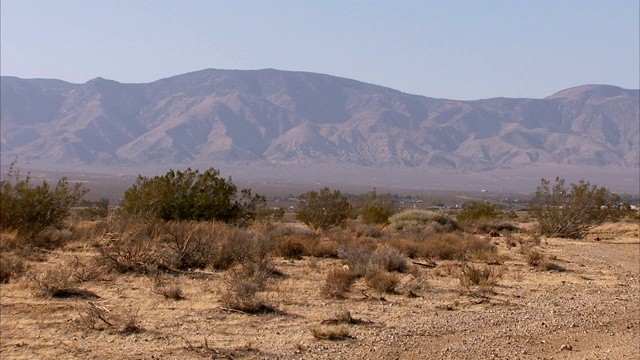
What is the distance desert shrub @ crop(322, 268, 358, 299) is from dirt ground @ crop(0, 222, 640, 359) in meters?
0.26

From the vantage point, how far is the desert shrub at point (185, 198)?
26.2 metres

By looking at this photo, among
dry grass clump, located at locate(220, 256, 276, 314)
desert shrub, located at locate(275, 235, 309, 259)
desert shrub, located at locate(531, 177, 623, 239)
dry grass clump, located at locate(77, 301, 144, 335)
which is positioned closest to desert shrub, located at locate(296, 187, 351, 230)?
desert shrub, located at locate(531, 177, 623, 239)

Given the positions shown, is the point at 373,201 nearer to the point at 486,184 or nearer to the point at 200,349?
the point at 200,349

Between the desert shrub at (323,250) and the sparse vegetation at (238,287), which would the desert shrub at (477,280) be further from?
the desert shrub at (323,250)

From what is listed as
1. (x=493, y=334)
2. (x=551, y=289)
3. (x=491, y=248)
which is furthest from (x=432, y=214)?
(x=493, y=334)

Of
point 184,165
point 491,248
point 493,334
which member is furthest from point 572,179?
point 493,334

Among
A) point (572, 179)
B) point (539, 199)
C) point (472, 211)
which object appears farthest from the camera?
point (572, 179)

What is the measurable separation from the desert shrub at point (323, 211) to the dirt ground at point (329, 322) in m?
18.1

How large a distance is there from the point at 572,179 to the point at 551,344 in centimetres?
17107

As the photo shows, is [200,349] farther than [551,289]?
No

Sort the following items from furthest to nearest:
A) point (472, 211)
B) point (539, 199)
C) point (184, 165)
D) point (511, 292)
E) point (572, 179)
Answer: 1. point (184, 165)
2. point (572, 179)
3. point (472, 211)
4. point (539, 199)
5. point (511, 292)

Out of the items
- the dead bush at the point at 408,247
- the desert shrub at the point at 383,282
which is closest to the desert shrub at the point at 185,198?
the dead bush at the point at 408,247

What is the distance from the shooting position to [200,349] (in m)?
10.3

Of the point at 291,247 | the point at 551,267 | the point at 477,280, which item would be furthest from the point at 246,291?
the point at 551,267
